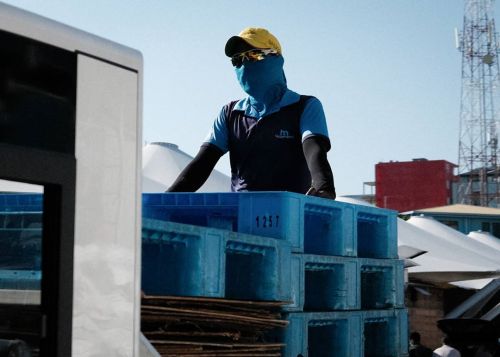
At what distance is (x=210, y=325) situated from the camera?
3.11m

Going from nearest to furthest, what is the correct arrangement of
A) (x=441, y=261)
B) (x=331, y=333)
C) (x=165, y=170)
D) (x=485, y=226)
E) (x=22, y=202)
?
(x=22, y=202) < (x=331, y=333) < (x=165, y=170) < (x=441, y=261) < (x=485, y=226)

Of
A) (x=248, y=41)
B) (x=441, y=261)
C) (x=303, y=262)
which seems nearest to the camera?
(x=303, y=262)

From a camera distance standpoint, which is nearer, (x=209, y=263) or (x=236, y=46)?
(x=209, y=263)

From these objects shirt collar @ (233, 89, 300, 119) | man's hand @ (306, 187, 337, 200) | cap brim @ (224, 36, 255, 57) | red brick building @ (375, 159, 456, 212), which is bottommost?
man's hand @ (306, 187, 337, 200)

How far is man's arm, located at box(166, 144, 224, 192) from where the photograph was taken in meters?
4.65

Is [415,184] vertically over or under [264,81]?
over

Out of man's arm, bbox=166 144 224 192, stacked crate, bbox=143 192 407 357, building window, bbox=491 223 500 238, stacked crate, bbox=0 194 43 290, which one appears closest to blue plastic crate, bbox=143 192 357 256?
stacked crate, bbox=143 192 407 357

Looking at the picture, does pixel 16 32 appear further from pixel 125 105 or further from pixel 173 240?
pixel 173 240

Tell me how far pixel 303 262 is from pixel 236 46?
55.9 inches

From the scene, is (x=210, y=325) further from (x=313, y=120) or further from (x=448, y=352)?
(x=448, y=352)

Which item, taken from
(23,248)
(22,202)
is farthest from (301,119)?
(23,248)

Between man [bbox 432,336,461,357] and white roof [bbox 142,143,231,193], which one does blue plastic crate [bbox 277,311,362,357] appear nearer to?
man [bbox 432,336,461,357]

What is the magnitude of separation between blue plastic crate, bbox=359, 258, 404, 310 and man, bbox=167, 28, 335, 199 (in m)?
0.57

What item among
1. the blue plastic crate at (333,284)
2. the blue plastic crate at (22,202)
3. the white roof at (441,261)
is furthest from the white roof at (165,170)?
the blue plastic crate at (22,202)
